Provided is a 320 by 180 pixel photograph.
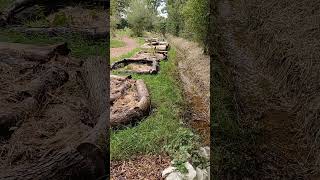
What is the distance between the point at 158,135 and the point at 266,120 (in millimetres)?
1576

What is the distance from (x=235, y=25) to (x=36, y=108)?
301 inches

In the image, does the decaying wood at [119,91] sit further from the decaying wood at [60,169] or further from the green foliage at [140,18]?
the green foliage at [140,18]

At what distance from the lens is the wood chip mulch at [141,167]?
12.7 feet

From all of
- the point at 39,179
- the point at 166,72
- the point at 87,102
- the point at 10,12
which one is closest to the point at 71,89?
the point at 87,102

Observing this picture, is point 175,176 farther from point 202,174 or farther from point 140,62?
point 140,62

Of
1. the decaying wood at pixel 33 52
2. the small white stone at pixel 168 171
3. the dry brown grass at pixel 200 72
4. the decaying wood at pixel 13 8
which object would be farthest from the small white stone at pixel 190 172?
the decaying wood at pixel 13 8

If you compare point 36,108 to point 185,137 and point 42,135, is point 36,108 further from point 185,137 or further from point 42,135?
point 185,137

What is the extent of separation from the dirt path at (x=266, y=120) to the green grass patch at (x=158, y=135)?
0.86 m

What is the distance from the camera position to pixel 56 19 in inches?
400

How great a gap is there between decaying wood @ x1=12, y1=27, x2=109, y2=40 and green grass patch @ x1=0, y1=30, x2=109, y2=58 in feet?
0.50

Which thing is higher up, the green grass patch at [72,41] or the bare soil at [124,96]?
the green grass patch at [72,41]

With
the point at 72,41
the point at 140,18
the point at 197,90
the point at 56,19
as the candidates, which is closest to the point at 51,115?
the point at 197,90

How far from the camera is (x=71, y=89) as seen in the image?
5168mm

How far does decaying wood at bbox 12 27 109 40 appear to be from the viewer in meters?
8.88
